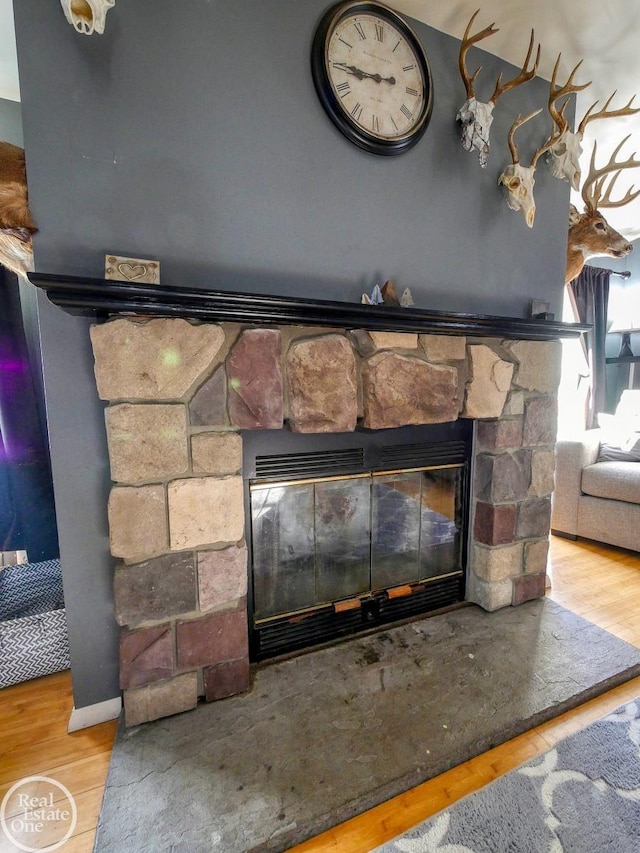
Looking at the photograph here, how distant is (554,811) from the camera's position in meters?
1.04

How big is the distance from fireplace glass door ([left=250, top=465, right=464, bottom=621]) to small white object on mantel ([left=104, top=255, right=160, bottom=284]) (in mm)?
784

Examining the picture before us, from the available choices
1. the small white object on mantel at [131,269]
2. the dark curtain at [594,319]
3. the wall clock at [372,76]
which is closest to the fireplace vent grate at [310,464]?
the small white object on mantel at [131,269]

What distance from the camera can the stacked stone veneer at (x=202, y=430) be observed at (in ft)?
3.80

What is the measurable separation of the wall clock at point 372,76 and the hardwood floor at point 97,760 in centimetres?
209

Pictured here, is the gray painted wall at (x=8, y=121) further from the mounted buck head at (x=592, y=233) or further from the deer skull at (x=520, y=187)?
the mounted buck head at (x=592, y=233)

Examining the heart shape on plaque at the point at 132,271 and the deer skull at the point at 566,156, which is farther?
the deer skull at the point at 566,156

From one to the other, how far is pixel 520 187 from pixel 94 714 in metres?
2.52

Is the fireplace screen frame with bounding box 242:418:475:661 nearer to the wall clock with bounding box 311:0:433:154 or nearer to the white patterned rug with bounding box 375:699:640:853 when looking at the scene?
the white patterned rug with bounding box 375:699:640:853

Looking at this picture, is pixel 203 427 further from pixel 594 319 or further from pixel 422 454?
pixel 594 319

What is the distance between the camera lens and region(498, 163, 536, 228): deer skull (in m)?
1.62

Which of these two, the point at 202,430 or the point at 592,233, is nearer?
the point at 202,430

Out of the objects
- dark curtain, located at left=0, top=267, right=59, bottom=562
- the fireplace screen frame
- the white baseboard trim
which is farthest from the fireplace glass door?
dark curtain, located at left=0, top=267, right=59, bottom=562

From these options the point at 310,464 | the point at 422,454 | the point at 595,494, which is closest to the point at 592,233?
the point at 422,454

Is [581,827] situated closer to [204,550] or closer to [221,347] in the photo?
[204,550]
